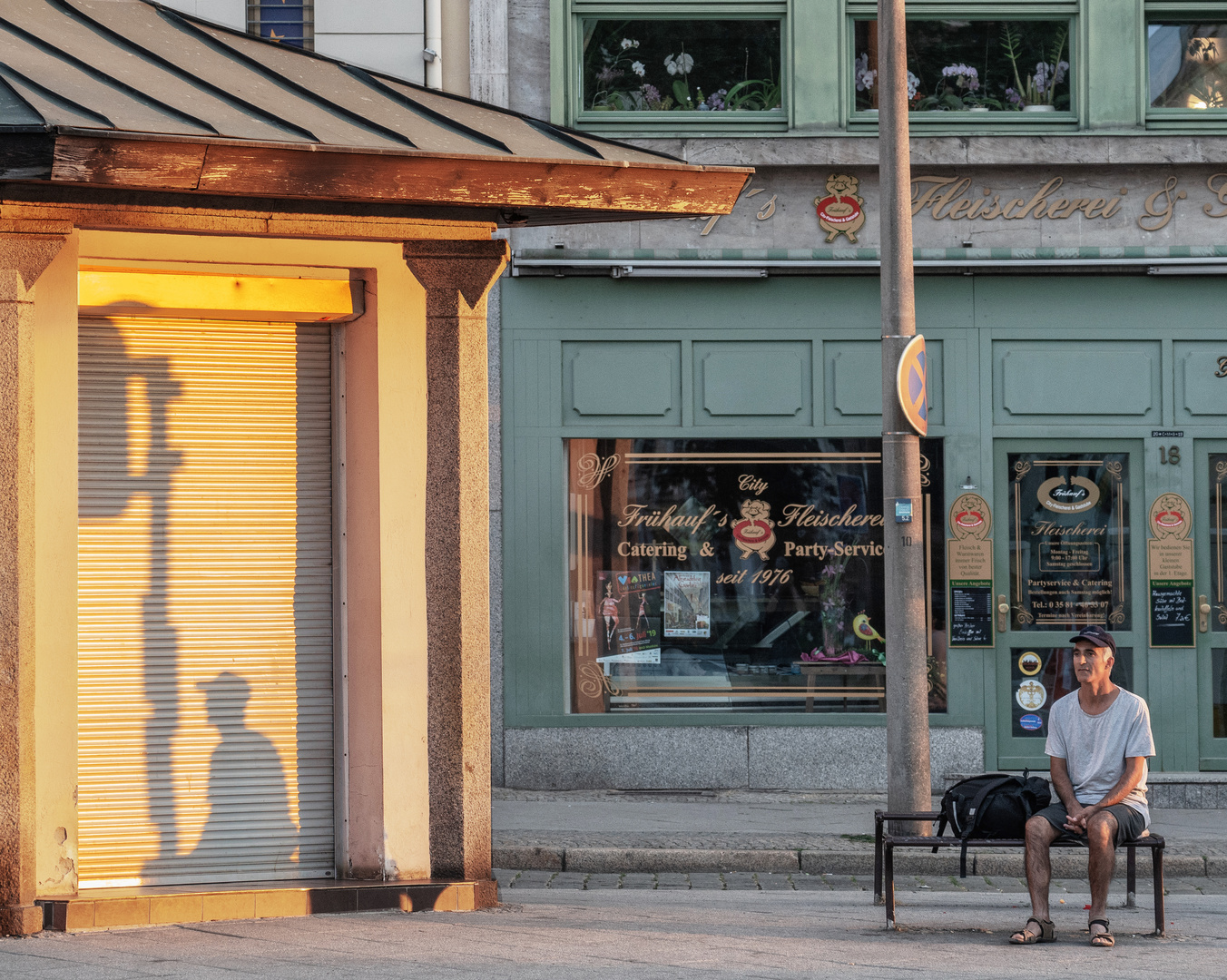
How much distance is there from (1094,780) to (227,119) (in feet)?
16.4

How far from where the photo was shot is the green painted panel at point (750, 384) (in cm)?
1304

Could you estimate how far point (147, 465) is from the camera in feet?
26.3

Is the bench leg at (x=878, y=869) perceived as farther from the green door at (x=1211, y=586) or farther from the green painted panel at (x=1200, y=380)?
the green painted panel at (x=1200, y=380)

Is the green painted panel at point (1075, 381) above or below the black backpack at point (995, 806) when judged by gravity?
above

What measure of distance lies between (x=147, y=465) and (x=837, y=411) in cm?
655

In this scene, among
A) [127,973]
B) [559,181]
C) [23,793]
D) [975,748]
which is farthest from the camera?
[975,748]

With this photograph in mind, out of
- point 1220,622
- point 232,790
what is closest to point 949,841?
point 232,790

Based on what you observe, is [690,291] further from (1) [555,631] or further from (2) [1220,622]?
(2) [1220,622]

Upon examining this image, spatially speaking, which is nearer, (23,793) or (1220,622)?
(23,793)

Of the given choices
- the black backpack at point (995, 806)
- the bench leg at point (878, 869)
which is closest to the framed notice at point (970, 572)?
the bench leg at point (878, 869)

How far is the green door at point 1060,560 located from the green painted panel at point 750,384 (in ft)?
5.58

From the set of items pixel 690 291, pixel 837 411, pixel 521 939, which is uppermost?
pixel 690 291

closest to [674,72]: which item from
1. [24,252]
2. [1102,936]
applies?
[24,252]

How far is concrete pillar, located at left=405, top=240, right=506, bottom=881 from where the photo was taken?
26.6ft
